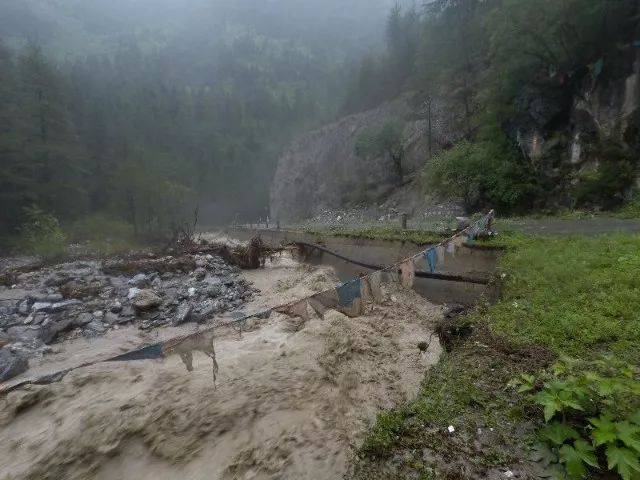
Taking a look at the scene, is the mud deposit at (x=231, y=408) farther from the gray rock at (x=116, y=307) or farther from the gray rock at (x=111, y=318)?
the gray rock at (x=116, y=307)

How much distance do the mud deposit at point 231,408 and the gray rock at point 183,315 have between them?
2.79m

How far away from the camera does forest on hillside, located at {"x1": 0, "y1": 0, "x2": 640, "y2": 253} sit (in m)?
18.5

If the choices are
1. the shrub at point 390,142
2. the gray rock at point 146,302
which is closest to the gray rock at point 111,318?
the gray rock at point 146,302

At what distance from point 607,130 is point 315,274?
584 inches

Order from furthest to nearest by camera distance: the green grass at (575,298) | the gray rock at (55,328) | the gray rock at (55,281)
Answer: the gray rock at (55,281), the gray rock at (55,328), the green grass at (575,298)

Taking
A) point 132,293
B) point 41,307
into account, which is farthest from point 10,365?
point 132,293

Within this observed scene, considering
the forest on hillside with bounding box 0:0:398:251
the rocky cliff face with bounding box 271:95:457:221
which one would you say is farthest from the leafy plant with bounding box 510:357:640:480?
the forest on hillside with bounding box 0:0:398:251

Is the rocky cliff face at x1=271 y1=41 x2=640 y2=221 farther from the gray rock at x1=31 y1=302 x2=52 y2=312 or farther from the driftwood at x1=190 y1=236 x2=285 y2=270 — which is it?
the gray rock at x1=31 y1=302 x2=52 y2=312

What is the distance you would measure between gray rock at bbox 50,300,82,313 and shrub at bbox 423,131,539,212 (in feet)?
59.1

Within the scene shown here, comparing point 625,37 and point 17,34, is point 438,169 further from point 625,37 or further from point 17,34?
point 17,34

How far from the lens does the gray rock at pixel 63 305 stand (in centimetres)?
1134

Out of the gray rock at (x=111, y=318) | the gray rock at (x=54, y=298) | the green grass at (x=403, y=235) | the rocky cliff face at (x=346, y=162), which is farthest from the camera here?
the rocky cliff face at (x=346, y=162)

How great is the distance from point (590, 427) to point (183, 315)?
9711 mm

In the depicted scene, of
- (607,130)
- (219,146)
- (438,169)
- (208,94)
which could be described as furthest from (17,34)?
(607,130)
